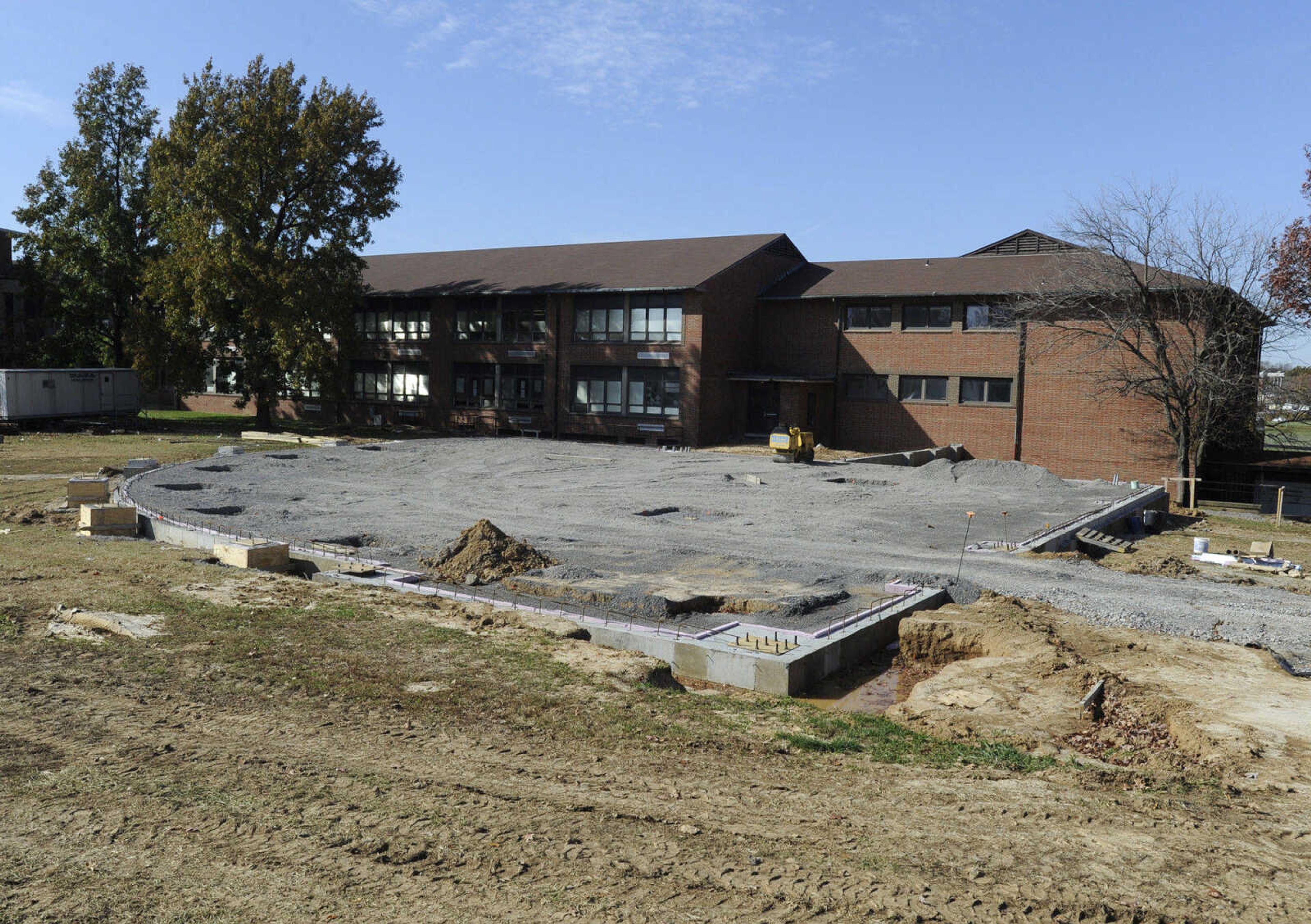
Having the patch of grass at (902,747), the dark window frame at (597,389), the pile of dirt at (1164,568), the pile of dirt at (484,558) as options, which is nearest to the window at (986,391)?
the dark window frame at (597,389)

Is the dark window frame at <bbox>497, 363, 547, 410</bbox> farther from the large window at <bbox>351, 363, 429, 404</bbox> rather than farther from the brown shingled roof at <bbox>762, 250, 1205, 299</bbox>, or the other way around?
the brown shingled roof at <bbox>762, 250, 1205, 299</bbox>

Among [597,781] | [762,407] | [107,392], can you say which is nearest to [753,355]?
[762,407]

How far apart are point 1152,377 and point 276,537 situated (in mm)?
30349

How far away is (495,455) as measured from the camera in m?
36.1

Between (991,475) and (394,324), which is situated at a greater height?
(394,324)

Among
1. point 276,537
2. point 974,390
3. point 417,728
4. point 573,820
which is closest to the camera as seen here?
Result: point 573,820

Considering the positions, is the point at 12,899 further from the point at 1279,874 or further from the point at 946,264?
the point at 946,264

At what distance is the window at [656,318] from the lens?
44.6 m

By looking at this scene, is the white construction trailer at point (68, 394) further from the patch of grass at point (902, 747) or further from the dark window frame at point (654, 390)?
the patch of grass at point (902, 747)

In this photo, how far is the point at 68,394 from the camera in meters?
44.8

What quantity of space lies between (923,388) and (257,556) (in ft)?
106

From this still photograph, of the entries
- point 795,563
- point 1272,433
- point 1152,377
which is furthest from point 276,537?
point 1272,433

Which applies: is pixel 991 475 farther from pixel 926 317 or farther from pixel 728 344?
pixel 728 344

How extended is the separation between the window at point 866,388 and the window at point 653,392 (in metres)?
7.80
